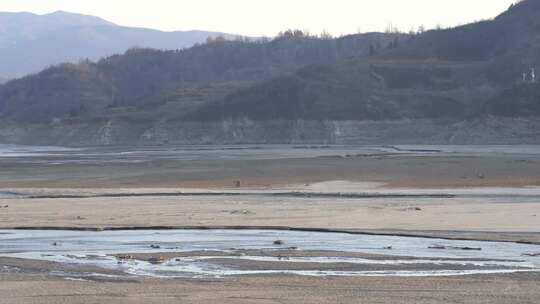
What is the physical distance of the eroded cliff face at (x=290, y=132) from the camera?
10688cm

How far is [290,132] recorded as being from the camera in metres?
125

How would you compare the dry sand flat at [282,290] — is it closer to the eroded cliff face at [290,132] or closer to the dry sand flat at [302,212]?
the dry sand flat at [302,212]

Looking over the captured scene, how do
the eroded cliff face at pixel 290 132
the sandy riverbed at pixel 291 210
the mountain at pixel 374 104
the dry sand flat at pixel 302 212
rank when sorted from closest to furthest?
the sandy riverbed at pixel 291 210
the dry sand flat at pixel 302 212
the eroded cliff face at pixel 290 132
the mountain at pixel 374 104


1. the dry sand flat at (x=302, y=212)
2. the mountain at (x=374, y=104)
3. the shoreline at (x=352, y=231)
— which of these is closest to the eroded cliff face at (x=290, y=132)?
the mountain at (x=374, y=104)

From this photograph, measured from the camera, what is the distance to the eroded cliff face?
107 m

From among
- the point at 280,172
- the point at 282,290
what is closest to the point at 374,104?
the point at 280,172

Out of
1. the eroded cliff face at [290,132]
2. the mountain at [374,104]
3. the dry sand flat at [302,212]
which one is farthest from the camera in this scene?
the mountain at [374,104]

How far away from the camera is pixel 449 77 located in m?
136

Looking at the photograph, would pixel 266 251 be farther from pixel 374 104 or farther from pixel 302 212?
pixel 374 104

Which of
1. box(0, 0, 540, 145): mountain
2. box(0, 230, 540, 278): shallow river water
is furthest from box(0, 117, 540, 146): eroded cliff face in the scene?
box(0, 230, 540, 278): shallow river water

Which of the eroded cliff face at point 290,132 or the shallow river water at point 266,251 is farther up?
the shallow river water at point 266,251

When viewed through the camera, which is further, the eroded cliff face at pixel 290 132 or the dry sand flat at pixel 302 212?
the eroded cliff face at pixel 290 132

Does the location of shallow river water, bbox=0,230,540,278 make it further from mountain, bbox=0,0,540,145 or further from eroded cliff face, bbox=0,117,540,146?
mountain, bbox=0,0,540,145

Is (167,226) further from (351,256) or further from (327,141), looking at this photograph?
(327,141)
